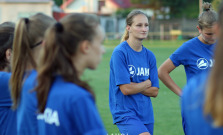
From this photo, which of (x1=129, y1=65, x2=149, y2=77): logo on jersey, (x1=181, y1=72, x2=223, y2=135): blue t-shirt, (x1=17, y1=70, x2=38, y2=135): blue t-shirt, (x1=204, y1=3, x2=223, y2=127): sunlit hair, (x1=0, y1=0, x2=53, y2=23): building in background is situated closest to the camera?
(x1=204, y1=3, x2=223, y2=127): sunlit hair

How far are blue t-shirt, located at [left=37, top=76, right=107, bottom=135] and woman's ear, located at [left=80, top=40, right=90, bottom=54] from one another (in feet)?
0.63

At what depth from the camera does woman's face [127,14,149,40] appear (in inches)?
203

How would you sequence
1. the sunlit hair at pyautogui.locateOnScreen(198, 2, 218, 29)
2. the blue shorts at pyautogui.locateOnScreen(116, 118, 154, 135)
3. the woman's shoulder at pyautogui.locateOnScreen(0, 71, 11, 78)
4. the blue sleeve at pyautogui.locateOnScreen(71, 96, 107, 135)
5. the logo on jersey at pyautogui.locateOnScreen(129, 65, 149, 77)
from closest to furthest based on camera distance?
the blue sleeve at pyautogui.locateOnScreen(71, 96, 107, 135) → the woman's shoulder at pyautogui.locateOnScreen(0, 71, 11, 78) → the sunlit hair at pyautogui.locateOnScreen(198, 2, 218, 29) → the blue shorts at pyautogui.locateOnScreen(116, 118, 154, 135) → the logo on jersey at pyautogui.locateOnScreen(129, 65, 149, 77)

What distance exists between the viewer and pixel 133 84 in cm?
490

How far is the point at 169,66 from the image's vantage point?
5.46 metres

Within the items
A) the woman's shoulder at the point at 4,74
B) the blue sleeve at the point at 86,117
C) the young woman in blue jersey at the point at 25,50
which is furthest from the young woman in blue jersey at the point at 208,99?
the woman's shoulder at the point at 4,74

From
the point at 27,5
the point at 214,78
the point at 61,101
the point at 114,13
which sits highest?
the point at 214,78

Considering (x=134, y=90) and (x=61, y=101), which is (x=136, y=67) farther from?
(x=61, y=101)

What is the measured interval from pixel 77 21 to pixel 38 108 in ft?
1.77

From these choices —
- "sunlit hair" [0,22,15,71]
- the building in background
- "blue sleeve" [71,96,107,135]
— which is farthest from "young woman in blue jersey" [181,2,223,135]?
the building in background

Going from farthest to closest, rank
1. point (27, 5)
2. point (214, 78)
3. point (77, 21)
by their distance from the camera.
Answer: point (27, 5) < point (77, 21) < point (214, 78)

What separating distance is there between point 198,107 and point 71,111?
0.69 m

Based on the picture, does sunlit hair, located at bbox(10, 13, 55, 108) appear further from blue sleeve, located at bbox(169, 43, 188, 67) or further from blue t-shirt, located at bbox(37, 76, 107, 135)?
blue sleeve, located at bbox(169, 43, 188, 67)

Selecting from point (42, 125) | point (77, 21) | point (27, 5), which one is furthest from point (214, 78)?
point (27, 5)
